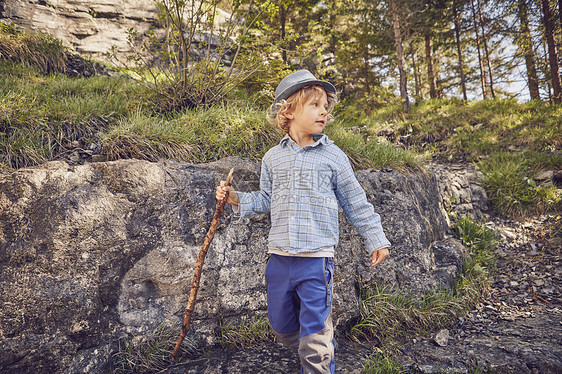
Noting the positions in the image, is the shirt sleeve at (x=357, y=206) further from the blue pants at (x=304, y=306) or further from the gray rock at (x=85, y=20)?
the gray rock at (x=85, y=20)

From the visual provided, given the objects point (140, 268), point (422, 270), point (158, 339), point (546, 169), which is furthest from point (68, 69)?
point (546, 169)

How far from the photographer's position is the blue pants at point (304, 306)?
1959 millimetres

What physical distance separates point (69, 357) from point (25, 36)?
681cm

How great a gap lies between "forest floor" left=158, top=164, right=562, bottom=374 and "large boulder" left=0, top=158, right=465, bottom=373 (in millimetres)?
337

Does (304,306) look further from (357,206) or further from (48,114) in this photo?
(48,114)

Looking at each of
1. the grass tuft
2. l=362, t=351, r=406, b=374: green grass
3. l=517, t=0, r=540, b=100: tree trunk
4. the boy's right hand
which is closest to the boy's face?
the boy's right hand

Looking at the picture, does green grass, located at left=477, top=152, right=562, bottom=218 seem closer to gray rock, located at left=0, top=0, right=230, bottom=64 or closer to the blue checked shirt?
the blue checked shirt

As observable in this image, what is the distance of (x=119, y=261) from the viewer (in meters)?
2.67

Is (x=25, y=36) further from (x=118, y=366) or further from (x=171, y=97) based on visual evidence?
(x=118, y=366)

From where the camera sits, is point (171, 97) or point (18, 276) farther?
point (171, 97)

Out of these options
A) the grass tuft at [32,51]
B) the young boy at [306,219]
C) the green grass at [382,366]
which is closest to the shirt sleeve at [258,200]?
the young boy at [306,219]

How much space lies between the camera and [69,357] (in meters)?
2.42

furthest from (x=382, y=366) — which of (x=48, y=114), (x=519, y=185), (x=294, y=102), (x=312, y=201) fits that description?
(x=519, y=185)

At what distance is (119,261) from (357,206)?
198 cm
